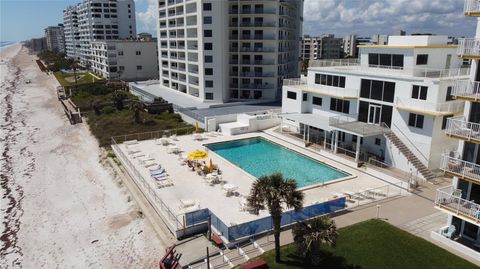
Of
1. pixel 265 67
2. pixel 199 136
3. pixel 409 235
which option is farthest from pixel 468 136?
pixel 265 67

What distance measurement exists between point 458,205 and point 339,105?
2069 cm

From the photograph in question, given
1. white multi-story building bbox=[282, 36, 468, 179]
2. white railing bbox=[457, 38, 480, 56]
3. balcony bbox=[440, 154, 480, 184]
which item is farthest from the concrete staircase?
white railing bbox=[457, 38, 480, 56]

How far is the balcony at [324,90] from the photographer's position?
36062 mm

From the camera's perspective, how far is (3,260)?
22.8 m

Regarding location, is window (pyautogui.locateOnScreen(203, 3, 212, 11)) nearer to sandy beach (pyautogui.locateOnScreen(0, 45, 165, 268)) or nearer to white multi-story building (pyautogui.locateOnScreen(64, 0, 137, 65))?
sandy beach (pyautogui.locateOnScreen(0, 45, 165, 268))

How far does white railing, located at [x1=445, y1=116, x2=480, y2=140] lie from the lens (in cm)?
1791

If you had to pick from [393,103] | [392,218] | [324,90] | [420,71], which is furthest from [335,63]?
[392,218]

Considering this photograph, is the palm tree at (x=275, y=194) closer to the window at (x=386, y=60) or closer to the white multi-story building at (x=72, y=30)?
the window at (x=386, y=60)

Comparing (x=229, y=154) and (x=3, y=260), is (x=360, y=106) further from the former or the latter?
(x=3, y=260)

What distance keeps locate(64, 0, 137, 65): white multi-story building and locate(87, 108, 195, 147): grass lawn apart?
3202 inches

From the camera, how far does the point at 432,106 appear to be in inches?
1145

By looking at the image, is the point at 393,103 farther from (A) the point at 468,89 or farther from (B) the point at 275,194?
(B) the point at 275,194

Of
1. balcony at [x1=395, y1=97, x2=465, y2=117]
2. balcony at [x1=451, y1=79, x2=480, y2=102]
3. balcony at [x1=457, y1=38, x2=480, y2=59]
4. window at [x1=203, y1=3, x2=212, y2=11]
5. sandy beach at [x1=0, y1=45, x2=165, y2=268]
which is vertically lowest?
sandy beach at [x1=0, y1=45, x2=165, y2=268]

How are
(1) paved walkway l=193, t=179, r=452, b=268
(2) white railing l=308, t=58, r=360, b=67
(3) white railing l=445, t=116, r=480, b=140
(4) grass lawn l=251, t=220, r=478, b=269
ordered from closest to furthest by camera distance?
1. (3) white railing l=445, t=116, r=480, b=140
2. (4) grass lawn l=251, t=220, r=478, b=269
3. (1) paved walkway l=193, t=179, r=452, b=268
4. (2) white railing l=308, t=58, r=360, b=67
